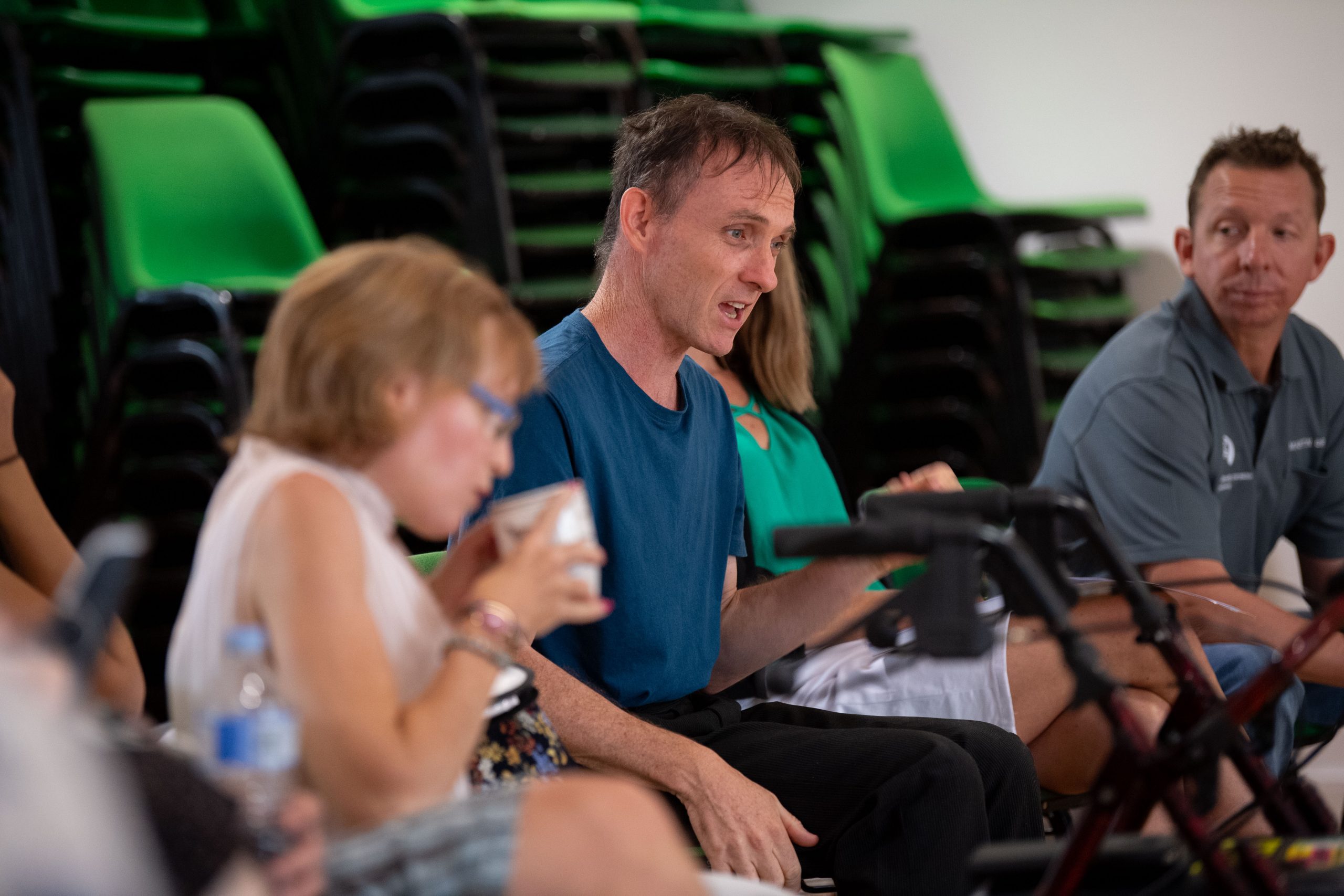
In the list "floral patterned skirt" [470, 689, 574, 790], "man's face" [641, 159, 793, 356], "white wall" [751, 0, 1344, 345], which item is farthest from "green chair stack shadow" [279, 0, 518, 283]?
"floral patterned skirt" [470, 689, 574, 790]

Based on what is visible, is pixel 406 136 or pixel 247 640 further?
pixel 406 136

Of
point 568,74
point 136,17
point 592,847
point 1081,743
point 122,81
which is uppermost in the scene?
point 136,17

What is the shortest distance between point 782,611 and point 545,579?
74cm

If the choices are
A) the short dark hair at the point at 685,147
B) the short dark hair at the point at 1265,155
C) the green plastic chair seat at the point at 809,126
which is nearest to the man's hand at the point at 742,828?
the short dark hair at the point at 685,147

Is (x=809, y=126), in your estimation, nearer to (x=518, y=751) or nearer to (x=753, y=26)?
(x=753, y=26)

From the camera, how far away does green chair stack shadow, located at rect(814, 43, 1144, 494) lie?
3855 mm

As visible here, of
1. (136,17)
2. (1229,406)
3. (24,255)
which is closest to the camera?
(1229,406)

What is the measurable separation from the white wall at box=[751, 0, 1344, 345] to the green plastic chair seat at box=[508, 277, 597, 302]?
5.71 feet

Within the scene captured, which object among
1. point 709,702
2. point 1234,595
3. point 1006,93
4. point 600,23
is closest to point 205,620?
point 709,702

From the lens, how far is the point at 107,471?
3.38 metres

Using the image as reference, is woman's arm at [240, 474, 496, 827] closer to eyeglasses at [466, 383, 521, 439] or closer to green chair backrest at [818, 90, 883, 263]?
eyeglasses at [466, 383, 521, 439]

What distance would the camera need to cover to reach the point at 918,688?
2158mm

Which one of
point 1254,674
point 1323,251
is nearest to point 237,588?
point 1254,674

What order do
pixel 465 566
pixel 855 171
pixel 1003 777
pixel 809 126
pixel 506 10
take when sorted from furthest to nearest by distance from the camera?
pixel 809 126
pixel 855 171
pixel 506 10
pixel 1003 777
pixel 465 566
